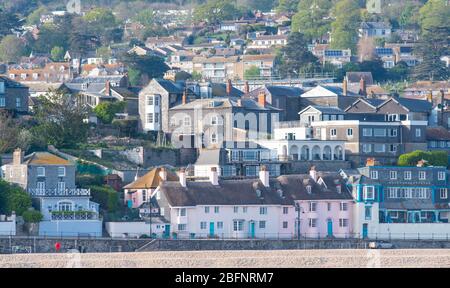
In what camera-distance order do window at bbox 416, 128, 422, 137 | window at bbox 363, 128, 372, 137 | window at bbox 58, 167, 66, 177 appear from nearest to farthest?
1. window at bbox 58, 167, 66, 177
2. window at bbox 363, 128, 372, 137
3. window at bbox 416, 128, 422, 137

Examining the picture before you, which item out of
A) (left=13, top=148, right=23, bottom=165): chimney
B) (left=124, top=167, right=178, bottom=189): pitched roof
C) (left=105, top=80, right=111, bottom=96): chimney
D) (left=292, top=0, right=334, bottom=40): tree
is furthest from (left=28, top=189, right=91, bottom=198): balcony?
(left=292, top=0, right=334, bottom=40): tree

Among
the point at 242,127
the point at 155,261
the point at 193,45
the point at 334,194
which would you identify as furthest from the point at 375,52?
the point at 155,261

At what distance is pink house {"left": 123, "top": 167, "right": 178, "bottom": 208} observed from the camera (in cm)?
Result: 8731

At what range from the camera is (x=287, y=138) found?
323 feet

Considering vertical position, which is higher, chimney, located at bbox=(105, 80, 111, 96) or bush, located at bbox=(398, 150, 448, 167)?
chimney, located at bbox=(105, 80, 111, 96)

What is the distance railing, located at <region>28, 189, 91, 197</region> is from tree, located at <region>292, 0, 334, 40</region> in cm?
7829

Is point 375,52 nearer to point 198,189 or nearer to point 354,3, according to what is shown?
point 354,3

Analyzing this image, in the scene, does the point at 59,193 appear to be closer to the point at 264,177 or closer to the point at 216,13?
the point at 264,177

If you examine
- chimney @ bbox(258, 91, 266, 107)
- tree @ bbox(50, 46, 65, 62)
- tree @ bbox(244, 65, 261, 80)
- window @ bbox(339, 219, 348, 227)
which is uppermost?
tree @ bbox(50, 46, 65, 62)

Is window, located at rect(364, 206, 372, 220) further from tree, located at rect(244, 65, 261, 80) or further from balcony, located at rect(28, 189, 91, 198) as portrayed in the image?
tree, located at rect(244, 65, 261, 80)

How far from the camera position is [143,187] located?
87688mm

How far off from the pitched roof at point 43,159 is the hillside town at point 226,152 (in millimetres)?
74

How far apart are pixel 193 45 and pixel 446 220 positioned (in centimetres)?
7410

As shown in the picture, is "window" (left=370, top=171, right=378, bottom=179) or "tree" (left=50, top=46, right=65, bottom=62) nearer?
"window" (left=370, top=171, right=378, bottom=179)
